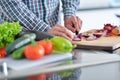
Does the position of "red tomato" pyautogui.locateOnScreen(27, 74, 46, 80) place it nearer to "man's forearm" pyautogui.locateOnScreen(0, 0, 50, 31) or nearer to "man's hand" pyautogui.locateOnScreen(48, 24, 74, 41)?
"man's hand" pyautogui.locateOnScreen(48, 24, 74, 41)

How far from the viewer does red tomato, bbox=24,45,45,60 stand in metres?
0.86

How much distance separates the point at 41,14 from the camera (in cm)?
149

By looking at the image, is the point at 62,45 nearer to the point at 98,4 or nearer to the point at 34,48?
the point at 34,48

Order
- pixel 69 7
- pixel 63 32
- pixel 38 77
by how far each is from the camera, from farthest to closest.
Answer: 1. pixel 69 7
2. pixel 63 32
3. pixel 38 77

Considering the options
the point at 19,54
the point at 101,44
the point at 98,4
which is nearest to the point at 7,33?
the point at 19,54

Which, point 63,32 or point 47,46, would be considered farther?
point 63,32

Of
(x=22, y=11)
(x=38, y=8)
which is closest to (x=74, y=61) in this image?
(x=22, y=11)

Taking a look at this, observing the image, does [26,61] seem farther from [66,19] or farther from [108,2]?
[108,2]

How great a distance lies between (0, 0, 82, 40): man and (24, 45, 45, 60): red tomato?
0.89ft

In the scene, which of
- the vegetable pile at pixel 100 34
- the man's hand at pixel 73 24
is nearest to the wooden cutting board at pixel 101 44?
the vegetable pile at pixel 100 34

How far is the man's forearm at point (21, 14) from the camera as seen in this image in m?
1.32

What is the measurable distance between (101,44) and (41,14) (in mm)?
444

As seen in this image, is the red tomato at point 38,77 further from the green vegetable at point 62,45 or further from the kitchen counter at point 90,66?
the green vegetable at point 62,45

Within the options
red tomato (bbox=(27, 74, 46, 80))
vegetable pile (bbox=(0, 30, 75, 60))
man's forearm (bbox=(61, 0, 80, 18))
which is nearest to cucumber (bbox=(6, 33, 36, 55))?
vegetable pile (bbox=(0, 30, 75, 60))
